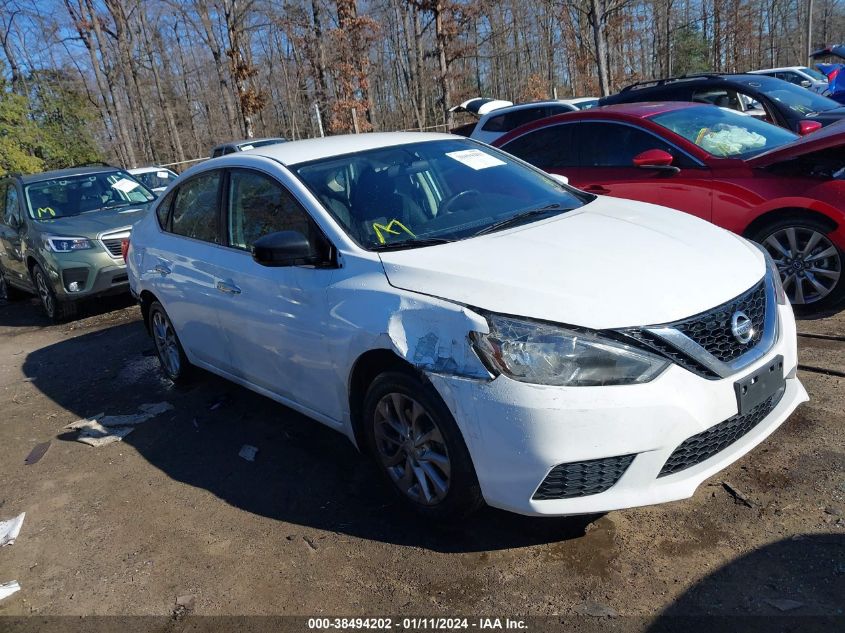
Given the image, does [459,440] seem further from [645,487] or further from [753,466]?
[753,466]

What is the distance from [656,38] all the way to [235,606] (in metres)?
48.4

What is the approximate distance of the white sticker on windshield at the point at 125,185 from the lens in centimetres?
963

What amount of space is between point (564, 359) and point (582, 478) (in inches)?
18.5

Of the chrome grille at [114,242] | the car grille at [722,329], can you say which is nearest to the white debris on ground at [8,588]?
the car grille at [722,329]

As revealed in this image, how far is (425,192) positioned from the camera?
3.93m

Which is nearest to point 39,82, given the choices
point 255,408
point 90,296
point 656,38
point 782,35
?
point 90,296

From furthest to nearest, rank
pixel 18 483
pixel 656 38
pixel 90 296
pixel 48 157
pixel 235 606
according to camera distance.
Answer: pixel 656 38 < pixel 48 157 < pixel 90 296 < pixel 18 483 < pixel 235 606

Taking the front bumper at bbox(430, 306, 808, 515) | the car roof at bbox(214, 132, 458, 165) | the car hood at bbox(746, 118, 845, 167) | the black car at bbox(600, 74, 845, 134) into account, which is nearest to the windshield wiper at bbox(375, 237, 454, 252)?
the front bumper at bbox(430, 306, 808, 515)

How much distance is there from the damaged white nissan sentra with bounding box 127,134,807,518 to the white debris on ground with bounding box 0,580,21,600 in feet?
5.05

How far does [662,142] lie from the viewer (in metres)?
5.87

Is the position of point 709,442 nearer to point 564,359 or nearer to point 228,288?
point 564,359

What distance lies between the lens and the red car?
5008 millimetres

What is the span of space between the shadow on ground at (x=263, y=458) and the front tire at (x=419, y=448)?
18cm

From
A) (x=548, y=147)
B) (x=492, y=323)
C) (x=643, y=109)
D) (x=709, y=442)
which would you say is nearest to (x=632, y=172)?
(x=643, y=109)
